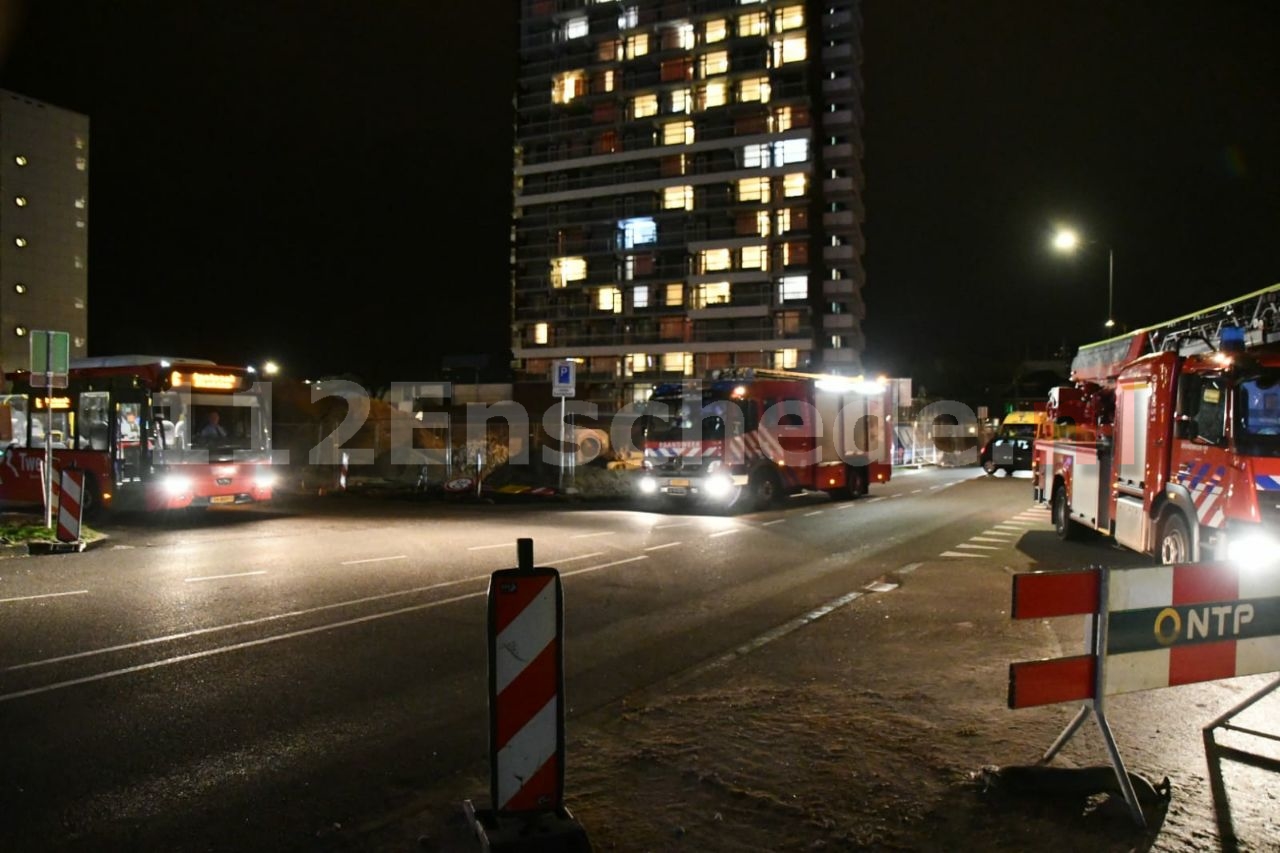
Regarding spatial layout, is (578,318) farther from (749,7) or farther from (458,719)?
(458,719)

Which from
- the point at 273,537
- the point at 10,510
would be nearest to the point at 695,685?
the point at 273,537

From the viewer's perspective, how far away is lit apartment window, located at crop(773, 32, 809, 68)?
75062 mm

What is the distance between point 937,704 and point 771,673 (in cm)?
128

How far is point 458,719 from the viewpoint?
5949mm

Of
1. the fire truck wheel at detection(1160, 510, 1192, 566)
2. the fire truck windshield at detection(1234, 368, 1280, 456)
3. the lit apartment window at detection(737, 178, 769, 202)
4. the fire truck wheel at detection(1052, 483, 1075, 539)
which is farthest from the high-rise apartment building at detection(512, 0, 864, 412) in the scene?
the fire truck windshield at detection(1234, 368, 1280, 456)

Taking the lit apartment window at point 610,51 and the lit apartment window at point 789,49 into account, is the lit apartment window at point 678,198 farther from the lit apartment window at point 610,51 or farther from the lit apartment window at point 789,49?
the lit apartment window at point 610,51

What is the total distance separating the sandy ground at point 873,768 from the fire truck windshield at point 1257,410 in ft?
11.7

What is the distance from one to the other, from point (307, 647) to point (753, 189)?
Result: 237 ft

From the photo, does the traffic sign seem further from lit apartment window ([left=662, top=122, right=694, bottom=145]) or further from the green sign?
lit apartment window ([left=662, top=122, right=694, bottom=145])

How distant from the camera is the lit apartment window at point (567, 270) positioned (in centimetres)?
8244

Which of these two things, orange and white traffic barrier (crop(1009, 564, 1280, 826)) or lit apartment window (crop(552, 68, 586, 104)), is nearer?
orange and white traffic barrier (crop(1009, 564, 1280, 826))

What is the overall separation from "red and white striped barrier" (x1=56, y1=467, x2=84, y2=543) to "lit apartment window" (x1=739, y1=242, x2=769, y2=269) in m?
65.4

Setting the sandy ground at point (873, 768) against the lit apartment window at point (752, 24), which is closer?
the sandy ground at point (873, 768)

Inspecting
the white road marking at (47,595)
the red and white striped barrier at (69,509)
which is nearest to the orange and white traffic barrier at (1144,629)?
the white road marking at (47,595)
